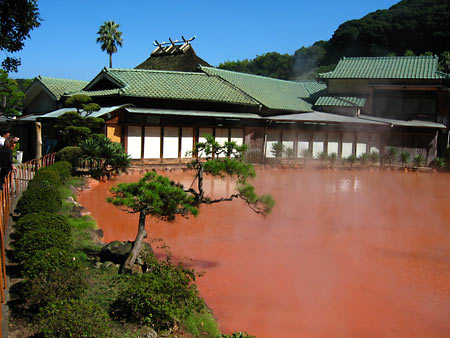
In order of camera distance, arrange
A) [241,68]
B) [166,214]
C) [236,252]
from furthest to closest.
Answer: [241,68] → [236,252] → [166,214]

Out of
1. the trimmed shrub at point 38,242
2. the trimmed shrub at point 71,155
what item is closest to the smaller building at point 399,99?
the trimmed shrub at point 71,155

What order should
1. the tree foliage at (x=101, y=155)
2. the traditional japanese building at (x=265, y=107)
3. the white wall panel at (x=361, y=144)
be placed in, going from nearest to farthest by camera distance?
the tree foliage at (x=101, y=155), the traditional japanese building at (x=265, y=107), the white wall panel at (x=361, y=144)

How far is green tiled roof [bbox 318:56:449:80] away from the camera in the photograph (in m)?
26.7

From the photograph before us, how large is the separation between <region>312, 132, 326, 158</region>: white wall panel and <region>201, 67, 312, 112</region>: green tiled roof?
205 cm

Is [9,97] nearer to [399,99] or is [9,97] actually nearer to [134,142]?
[134,142]

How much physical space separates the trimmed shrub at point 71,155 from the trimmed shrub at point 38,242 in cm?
1067

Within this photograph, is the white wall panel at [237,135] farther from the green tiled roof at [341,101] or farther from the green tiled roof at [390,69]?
the green tiled roof at [390,69]

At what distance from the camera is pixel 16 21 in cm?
994

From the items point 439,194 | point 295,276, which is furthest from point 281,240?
point 439,194

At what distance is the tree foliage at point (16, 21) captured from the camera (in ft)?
31.4

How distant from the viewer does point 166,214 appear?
7.24 m

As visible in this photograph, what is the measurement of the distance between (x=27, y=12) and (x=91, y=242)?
5.55 meters

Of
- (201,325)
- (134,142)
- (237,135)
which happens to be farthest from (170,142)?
(201,325)

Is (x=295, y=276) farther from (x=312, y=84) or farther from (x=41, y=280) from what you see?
(x=312, y=84)
